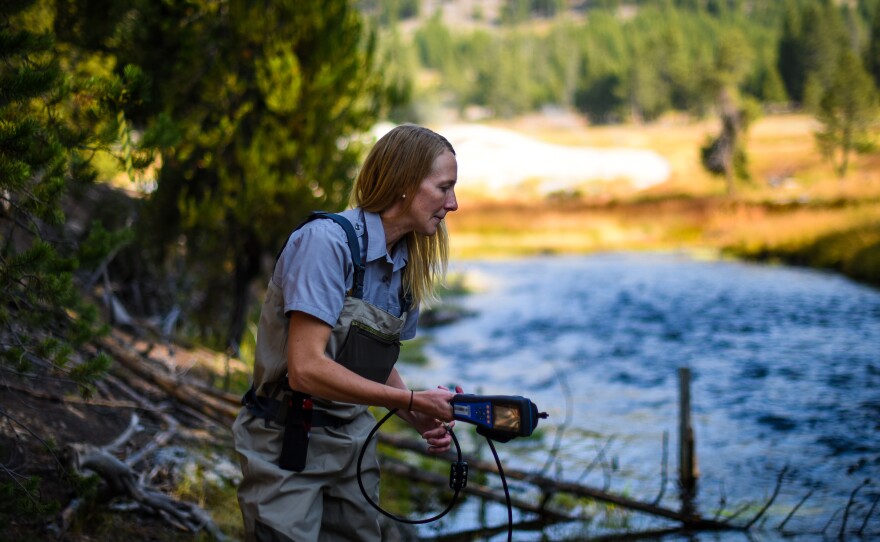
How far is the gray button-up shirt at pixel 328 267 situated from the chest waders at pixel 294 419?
0.19 ft

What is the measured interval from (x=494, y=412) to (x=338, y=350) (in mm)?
507

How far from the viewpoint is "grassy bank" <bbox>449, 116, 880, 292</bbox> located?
26188mm

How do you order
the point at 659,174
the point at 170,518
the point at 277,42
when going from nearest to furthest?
the point at 170,518 → the point at 277,42 → the point at 659,174

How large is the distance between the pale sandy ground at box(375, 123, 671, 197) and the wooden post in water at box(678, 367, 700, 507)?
5724cm

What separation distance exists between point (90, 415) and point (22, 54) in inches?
104

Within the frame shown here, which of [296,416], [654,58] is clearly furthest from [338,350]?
[654,58]

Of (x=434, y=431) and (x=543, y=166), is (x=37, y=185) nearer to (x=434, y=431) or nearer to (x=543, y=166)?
(x=434, y=431)

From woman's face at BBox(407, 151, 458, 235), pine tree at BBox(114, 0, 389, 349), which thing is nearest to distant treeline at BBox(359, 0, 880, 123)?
pine tree at BBox(114, 0, 389, 349)

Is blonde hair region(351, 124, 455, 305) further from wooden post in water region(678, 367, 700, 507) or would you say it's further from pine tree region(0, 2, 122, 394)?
wooden post in water region(678, 367, 700, 507)

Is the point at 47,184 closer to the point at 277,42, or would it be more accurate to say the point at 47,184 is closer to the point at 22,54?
the point at 22,54

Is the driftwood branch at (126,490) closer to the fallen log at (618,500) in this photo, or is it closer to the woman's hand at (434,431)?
the fallen log at (618,500)

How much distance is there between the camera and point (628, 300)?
72.3 ft

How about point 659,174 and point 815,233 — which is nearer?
point 815,233

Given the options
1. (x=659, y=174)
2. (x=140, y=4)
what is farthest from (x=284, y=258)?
(x=659, y=174)
